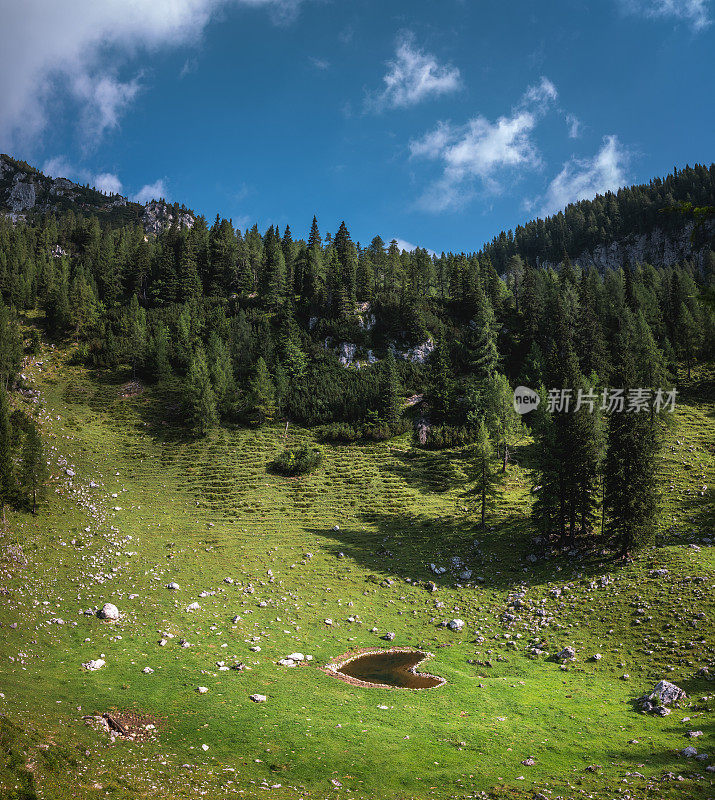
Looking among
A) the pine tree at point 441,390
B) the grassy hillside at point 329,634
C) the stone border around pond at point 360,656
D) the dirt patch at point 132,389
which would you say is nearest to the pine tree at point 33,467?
the grassy hillside at point 329,634

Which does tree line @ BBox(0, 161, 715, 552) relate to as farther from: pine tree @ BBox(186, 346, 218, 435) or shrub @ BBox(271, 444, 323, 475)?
shrub @ BBox(271, 444, 323, 475)

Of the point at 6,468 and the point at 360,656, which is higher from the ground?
the point at 6,468

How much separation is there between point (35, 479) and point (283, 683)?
116 ft

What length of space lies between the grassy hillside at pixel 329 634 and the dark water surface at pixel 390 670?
1.27m

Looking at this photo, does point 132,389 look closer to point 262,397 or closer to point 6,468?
point 262,397

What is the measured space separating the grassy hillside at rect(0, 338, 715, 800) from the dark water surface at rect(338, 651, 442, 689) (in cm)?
127

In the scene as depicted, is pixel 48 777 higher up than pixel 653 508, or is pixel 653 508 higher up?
pixel 653 508

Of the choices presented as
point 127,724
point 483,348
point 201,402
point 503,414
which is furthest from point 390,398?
point 127,724

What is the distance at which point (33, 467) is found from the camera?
44156 mm

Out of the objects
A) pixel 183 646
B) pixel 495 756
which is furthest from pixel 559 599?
pixel 183 646

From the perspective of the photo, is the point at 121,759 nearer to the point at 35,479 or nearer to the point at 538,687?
the point at 538,687

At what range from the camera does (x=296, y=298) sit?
114438mm

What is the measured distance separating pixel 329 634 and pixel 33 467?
114ft

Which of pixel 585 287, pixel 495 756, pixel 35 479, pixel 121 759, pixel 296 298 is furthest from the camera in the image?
pixel 296 298
